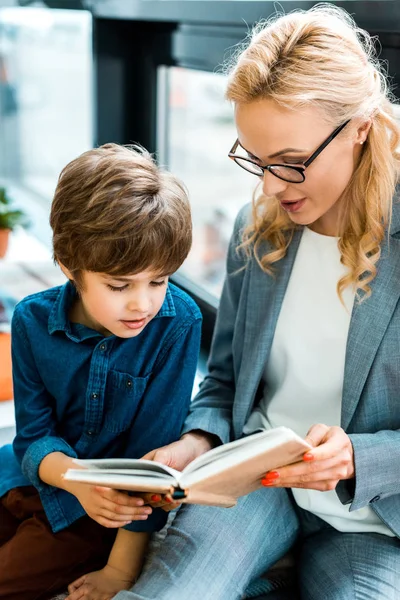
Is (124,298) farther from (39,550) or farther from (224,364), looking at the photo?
(39,550)

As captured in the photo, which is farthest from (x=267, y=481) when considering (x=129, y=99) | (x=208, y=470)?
(x=129, y=99)

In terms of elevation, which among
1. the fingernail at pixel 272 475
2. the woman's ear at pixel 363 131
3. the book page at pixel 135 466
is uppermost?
the woman's ear at pixel 363 131

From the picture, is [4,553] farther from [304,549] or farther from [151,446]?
[304,549]

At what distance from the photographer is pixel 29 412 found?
4.88 ft

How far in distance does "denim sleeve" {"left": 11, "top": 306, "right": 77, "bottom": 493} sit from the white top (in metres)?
0.43

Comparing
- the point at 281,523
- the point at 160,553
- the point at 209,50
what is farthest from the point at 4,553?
the point at 209,50

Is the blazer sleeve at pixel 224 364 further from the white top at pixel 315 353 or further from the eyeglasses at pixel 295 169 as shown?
the eyeglasses at pixel 295 169

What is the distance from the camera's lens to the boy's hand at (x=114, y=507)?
127 cm

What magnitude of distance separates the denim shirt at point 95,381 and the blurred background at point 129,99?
1.80ft

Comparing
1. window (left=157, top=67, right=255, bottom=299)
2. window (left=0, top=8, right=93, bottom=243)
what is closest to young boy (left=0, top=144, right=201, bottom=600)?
window (left=157, top=67, right=255, bottom=299)

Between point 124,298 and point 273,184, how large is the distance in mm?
312

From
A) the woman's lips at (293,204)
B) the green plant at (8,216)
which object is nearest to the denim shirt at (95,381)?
the woman's lips at (293,204)

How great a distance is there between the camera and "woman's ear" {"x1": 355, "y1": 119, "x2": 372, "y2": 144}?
4.25ft

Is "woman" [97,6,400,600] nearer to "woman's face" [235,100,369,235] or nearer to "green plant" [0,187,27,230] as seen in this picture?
"woman's face" [235,100,369,235]
